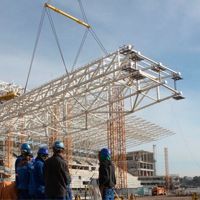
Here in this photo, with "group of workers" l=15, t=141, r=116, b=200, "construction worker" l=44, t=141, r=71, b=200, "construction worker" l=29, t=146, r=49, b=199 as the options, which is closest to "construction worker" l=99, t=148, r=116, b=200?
"group of workers" l=15, t=141, r=116, b=200

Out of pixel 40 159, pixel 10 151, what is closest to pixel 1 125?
pixel 10 151

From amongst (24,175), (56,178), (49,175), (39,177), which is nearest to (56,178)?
(56,178)

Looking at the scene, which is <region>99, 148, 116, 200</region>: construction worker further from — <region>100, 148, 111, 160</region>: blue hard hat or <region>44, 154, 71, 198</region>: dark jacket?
<region>44, 154, 71, 198</region>: dark jacket

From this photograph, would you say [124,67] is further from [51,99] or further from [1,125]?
[1,125]

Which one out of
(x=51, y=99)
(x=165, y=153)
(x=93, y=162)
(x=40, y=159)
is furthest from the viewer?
(x=165, y=153)

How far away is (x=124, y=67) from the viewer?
2344cm

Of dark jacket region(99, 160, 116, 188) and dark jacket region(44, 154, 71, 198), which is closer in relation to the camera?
dark jacket region(44, 154, 71, 198)

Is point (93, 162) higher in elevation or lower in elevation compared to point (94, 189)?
higher

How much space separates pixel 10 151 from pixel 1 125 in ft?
64.6

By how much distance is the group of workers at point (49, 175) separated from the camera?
21.1 ft

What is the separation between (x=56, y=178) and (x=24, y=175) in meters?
1.60

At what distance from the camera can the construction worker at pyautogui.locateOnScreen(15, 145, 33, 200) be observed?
7749mm

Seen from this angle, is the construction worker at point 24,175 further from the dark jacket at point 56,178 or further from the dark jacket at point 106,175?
the dark jacket at point 106,175

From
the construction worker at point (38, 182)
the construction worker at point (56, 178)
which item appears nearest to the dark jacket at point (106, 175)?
the construction worker at point (38, 182)
